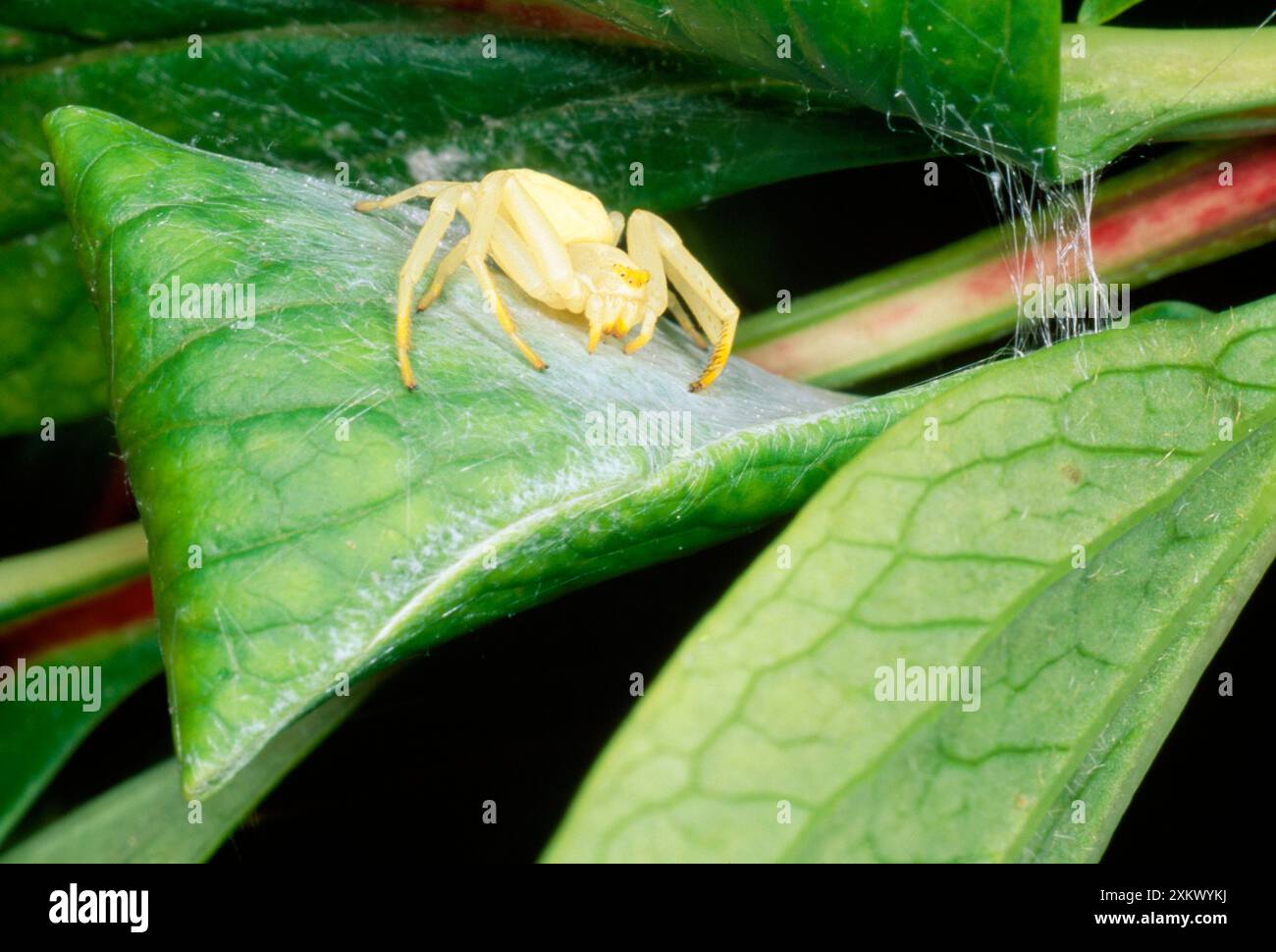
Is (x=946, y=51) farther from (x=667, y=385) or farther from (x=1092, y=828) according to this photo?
(x=1092, y=828)

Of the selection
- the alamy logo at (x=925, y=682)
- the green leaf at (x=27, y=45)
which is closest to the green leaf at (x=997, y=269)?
the alamy logo at (x=925, y=682)

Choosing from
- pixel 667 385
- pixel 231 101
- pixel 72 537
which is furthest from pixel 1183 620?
pixel 72 537

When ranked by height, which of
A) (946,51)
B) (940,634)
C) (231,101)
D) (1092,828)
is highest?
(231,101)

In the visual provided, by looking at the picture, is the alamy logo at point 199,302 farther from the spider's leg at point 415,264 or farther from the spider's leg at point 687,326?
the spider's leg at point 687,326

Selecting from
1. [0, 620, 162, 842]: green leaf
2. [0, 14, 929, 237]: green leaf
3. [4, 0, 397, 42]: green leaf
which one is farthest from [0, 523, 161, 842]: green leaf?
[4, 0, 397, 42]: green leaf

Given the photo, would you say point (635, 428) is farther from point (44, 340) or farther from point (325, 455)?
point (44, 340)

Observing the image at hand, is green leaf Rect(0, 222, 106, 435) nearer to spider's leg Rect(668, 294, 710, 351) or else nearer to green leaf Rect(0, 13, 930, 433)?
green leaf Rect(0, 13, 930, 433)
